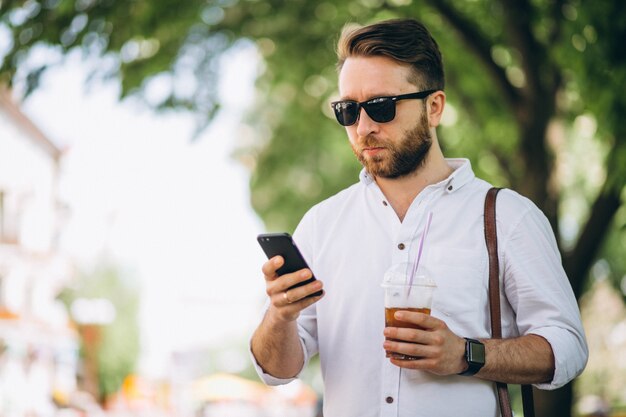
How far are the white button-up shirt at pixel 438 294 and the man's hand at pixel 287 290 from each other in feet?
0.99

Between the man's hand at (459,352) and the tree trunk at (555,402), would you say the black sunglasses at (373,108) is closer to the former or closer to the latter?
the man's hand at (459,352)

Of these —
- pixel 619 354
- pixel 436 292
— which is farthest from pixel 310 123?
pixel 619 354

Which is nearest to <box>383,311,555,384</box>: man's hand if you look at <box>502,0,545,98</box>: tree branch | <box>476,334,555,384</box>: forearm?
<box>476,334,555,384</box>: forearm

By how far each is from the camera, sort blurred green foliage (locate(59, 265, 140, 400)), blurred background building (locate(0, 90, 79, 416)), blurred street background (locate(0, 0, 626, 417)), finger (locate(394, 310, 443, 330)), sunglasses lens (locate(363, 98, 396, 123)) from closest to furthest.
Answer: finger (locate(394, 310, 443, 330)), sunglasses lens (locate(363, 98, 396, 123)), blurred street background (locate(0, 0, 626, 417)), blurred background building (locate(0, 90, 79, 416)), blurred green foliage (locate(59, 265, 140, 400))

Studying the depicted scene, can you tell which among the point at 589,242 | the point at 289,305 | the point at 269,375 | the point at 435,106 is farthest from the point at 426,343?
the point at 589,242

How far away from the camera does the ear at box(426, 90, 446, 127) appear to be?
115 inches

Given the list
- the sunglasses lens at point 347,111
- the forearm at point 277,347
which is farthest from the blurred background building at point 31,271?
the sunglasses lens at point 347,111

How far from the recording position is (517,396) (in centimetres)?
2712

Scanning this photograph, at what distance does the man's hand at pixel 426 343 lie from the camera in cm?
239

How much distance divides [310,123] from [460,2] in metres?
4.26

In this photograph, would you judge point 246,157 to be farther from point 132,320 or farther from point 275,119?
point 132,320

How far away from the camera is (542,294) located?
8.66ft

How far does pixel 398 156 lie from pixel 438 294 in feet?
1.55

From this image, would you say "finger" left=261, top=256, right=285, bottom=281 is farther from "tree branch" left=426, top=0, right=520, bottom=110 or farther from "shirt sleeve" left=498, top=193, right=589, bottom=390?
"tree branch" left=426, top=0, right=520, bottom=110
